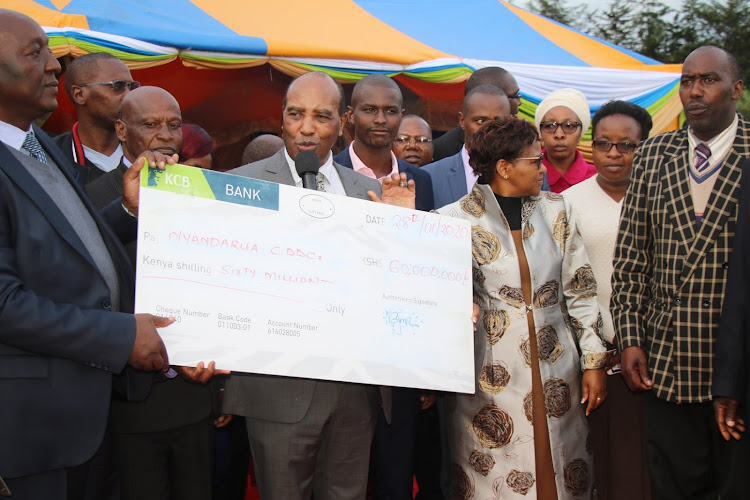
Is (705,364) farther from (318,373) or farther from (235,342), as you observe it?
(235,342)

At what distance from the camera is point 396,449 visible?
139 inches

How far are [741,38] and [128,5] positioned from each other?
1303 cm

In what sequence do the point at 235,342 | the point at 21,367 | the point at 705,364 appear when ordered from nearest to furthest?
1. the point at 21,367
2. the point at 235,342
3. the point at 705,364

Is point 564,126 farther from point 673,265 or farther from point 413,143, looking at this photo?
point 673,265

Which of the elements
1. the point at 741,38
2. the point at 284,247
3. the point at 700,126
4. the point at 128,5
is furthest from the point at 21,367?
the point at 741,38

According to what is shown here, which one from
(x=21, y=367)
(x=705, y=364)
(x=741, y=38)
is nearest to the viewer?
(x=21, y=367)

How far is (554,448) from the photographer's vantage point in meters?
3.11

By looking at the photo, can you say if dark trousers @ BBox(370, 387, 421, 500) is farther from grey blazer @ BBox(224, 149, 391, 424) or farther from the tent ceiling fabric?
the tent ceiling fabric

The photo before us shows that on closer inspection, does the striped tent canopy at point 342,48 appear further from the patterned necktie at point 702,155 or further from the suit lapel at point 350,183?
the patterned necktie at point 702,155

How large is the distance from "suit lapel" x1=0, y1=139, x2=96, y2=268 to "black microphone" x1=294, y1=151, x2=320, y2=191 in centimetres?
83

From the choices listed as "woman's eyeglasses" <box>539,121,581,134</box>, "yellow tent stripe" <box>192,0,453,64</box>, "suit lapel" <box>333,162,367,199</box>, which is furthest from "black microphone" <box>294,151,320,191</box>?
"yellow tent stripe" <box>192,0,453,64</box>

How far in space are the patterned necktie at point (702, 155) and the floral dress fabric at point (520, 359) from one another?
0.66 m

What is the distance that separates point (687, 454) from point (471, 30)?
8719mm

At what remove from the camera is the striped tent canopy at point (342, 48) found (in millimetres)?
7453
